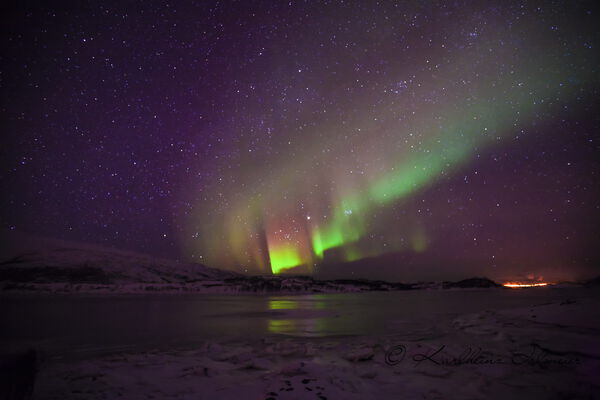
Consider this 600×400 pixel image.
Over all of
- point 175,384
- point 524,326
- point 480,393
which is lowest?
point 524,326

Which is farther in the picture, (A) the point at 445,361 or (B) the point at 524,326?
(B) the point at 524,326

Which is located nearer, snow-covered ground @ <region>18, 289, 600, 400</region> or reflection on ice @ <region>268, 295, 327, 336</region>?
snow-covered ground @ <region>18, 289, 600, 400</region>

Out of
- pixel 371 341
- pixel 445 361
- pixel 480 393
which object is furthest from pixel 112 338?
pixel 480 393

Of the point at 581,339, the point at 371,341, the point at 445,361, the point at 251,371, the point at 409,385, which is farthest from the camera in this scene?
the point at 371,341

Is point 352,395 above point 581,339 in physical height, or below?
above

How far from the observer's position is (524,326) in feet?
47.3

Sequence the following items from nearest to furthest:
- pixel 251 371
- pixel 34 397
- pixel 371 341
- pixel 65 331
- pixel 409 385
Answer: pixel 34 397 → pixel 409 385 → pixel 251 371 → pixel 371 341 → pixel 65 331

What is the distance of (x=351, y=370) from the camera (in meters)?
8.37

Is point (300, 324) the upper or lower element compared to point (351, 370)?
lower

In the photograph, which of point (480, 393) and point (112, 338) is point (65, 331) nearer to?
point (112, 338)

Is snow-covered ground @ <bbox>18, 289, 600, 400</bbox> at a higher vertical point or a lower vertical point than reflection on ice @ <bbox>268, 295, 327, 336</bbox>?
higher

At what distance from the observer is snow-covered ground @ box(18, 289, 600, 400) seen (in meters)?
6.70

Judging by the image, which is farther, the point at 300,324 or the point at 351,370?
the point at 300,324

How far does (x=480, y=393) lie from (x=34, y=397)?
853 centimetres
